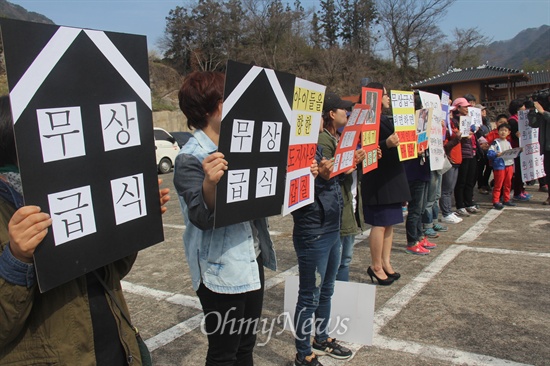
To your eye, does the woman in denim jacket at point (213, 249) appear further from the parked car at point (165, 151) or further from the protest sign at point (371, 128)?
the parked car at point (165, 151)

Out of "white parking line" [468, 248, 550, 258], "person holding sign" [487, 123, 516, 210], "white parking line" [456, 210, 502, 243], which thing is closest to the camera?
"white parking line" [468, 248, 550, 258]

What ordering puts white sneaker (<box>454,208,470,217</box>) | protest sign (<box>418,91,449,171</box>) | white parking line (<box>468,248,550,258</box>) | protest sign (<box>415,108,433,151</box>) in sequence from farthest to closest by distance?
white sneaker (<box>454,208,470,217</box>) < protest sign (<box>418,91,449,171</box>) < white parking line (<box>468,248,550,258</box>) < protest sign (<box>415,108,433,151</box>)

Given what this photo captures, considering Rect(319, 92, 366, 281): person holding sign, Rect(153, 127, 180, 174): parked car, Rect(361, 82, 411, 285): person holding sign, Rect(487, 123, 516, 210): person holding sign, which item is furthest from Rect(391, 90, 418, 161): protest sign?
Rect(153, 127, 180, 174): parked car

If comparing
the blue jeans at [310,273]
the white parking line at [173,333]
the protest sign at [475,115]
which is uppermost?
the protest sign at [475,115]

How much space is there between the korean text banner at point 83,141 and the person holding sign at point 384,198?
299 centimetres

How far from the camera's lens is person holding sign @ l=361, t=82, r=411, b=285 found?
14.1 feet

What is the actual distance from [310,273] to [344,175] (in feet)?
2.79

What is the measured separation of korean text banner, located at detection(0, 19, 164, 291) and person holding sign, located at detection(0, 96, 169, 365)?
0.06 metres

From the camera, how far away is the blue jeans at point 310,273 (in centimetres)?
278

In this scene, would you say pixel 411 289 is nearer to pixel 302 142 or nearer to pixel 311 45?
pixel 302 142

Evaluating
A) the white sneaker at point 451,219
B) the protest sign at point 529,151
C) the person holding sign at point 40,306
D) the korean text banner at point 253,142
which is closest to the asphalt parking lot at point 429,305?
the white sneaker at point 451,219

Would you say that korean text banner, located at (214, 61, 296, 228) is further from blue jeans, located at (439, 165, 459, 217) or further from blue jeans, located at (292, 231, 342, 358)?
blue jeans, located at (439, 165, 459, 217)

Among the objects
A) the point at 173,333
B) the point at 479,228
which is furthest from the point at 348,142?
the point at 479,228

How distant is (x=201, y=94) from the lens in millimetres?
2041
